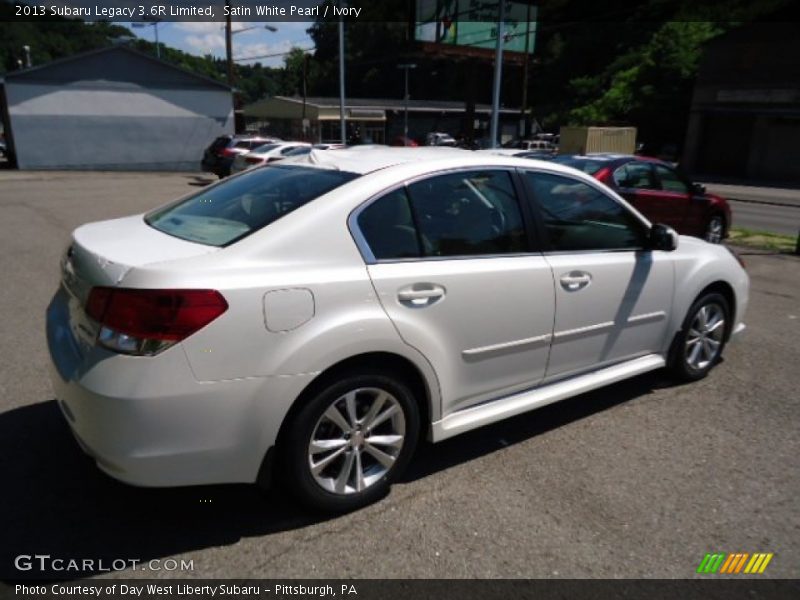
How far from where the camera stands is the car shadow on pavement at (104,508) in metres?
2.56

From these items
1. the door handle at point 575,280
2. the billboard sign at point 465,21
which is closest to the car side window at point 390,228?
the door handle at point 575,280

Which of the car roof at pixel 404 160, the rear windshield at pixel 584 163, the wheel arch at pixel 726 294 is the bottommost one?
the wheel arch at pixel 726 294

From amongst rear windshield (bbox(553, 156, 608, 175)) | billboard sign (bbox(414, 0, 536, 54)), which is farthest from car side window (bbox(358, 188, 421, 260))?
billboard sign (bbox(414, 0, 536, 54))

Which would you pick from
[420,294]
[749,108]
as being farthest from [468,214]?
[749,108]

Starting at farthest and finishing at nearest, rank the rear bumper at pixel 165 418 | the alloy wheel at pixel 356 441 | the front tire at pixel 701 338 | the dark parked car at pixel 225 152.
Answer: the dark parked car at pixel 225 152, the front tire at pixel 701 338, the alloy wheel at pixel 356 441, the rear bumper at pixel 165 418

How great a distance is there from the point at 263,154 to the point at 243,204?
16.7 meters

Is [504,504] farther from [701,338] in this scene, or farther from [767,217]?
[767,217]

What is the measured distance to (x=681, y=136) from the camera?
145 ft

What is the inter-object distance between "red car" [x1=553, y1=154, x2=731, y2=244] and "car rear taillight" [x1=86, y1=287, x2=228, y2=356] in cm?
694

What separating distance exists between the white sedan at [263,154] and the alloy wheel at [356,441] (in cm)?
1529

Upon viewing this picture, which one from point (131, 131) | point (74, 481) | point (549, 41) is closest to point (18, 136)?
point (131, 131)

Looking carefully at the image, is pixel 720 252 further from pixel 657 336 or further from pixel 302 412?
pixel 302 412

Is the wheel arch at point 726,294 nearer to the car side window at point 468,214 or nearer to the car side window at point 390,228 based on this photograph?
the car side window at point 468,214

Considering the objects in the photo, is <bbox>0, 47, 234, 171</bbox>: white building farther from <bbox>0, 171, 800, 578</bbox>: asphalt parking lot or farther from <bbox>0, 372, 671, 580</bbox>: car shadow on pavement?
<bbox>0, 372, 671, 580</bbox>: car shadow on pavement
